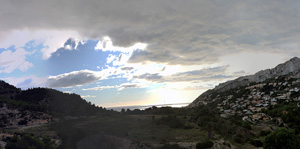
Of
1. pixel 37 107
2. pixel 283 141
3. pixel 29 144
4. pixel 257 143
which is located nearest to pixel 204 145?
pixel 283 141

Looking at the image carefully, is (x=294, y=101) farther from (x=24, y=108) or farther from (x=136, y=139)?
(x=24, y=108)

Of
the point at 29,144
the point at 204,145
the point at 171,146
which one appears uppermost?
the point at 29,144

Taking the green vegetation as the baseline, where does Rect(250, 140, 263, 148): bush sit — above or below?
below

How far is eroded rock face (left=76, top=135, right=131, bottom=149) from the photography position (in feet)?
163

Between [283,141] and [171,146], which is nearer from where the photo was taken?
[283,141]

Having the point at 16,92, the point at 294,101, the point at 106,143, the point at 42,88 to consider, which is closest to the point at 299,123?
the point at 294,101

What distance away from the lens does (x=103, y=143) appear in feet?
173

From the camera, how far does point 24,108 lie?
129m

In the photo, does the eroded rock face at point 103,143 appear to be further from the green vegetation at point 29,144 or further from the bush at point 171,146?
the bush at point 171,146

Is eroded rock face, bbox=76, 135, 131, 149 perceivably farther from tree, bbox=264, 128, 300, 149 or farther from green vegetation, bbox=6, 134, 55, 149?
tree, bbox=264, 128, 300, 149

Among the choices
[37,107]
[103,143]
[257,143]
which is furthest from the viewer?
[37,107]

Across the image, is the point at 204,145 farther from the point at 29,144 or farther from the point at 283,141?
the point at 29,144

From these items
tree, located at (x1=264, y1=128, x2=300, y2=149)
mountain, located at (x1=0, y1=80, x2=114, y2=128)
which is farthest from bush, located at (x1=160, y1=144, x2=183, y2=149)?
mountain, located at (x1=0, y1=80, x2=114, y2=128)

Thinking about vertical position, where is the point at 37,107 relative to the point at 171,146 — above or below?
above
